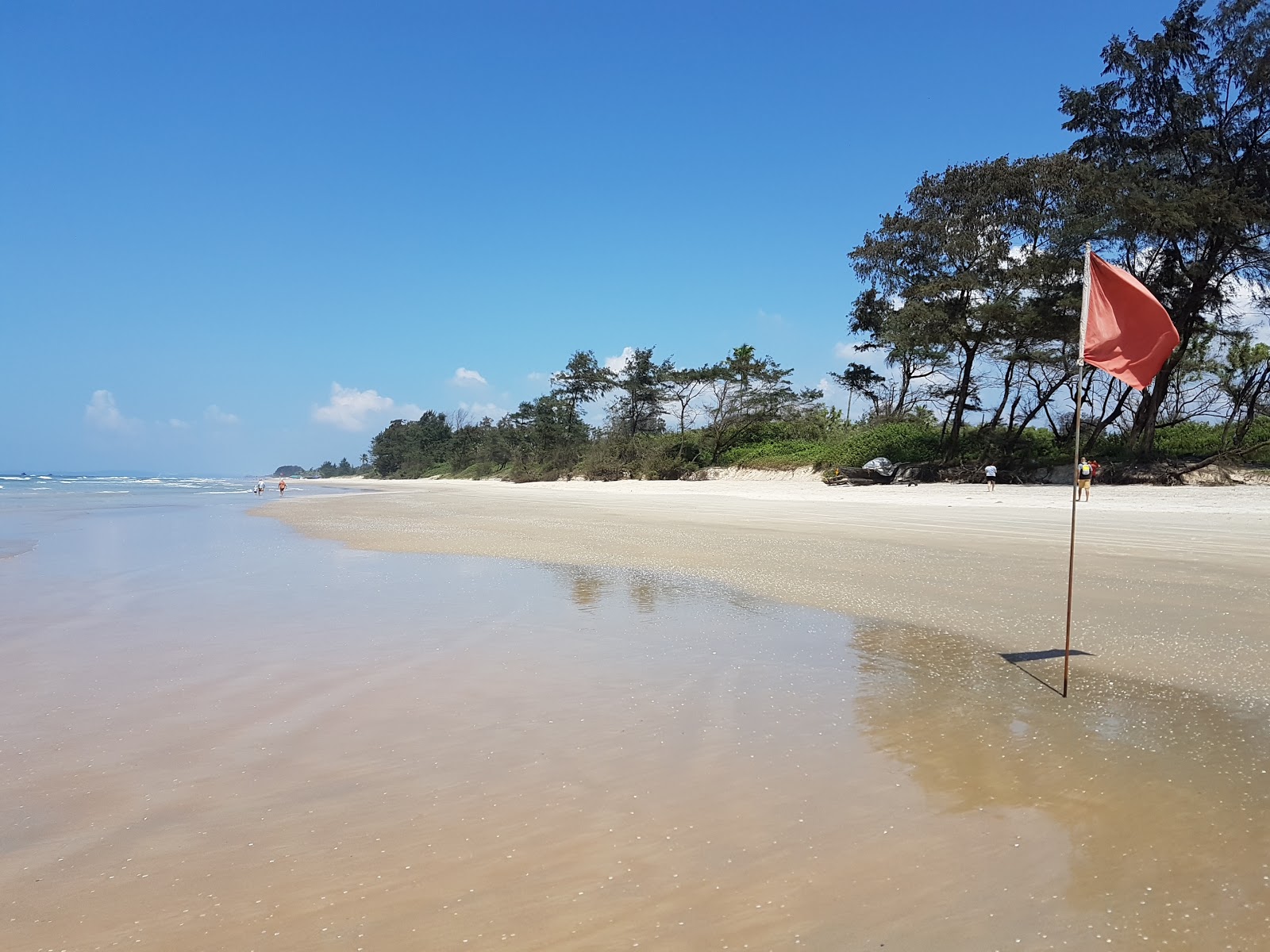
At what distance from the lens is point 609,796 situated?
3391mm

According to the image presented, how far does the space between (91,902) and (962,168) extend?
33352 millimetres

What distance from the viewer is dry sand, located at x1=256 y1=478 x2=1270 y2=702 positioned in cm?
625

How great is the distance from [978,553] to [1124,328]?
6944mm

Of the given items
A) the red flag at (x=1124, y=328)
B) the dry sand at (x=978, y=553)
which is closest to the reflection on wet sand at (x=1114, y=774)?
the dry sand at (x=978, y=553)

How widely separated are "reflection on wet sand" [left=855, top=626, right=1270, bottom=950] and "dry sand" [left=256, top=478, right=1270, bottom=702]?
31.7 inches

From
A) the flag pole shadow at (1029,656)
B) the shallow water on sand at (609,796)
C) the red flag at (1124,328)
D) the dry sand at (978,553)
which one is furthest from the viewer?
the dry sand at (978,553)

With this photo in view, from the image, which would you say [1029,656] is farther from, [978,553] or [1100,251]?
[1100,251]

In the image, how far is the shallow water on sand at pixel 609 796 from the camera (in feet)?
8.09

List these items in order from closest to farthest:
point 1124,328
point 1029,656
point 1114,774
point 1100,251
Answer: point 1114,774, point 1124,328, point 1029,656, point 1100,251

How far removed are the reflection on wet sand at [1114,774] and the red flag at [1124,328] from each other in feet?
7.17

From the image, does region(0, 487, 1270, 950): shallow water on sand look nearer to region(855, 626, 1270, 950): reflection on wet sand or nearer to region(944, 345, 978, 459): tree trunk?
region(855, 626, 1270, 950): reflection on wet sand

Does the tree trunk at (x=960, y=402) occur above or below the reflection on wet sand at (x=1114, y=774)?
above

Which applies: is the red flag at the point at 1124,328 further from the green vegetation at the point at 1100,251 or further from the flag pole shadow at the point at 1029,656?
the green vegetation at the point at 1100,251

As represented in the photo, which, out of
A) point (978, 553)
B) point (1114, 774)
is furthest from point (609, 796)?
point (978, 553)
